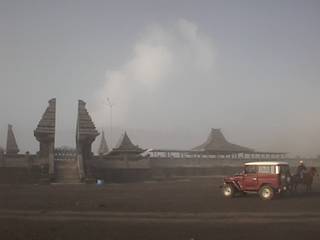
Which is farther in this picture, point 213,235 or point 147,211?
point 147,211

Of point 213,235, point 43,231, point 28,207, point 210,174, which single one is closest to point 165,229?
point 213,235

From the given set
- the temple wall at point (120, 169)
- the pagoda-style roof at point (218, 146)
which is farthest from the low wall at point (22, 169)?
the pagoda-style roof at point (218, 146)

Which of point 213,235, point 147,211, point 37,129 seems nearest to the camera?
point 213,235

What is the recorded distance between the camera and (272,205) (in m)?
17.7

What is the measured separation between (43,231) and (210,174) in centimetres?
4215

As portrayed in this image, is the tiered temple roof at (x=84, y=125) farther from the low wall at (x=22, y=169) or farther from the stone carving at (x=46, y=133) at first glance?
the low wall at (x=22, y=169)

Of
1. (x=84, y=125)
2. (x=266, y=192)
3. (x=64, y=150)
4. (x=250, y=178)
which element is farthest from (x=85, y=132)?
(x=266, y=192)

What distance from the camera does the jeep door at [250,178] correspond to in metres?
21.1

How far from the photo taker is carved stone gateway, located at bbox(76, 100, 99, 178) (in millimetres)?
45312

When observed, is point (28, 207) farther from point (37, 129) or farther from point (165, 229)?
point (37, 129)

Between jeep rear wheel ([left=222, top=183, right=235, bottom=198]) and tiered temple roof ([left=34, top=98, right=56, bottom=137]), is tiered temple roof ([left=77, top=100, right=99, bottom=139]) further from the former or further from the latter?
jeep rear wheel ([left=222, top=183, right=235, bottom=198])

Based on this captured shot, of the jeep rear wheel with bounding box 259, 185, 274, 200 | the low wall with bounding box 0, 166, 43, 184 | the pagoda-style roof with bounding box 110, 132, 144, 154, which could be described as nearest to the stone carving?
the low wall with bounding box 0, 166, 43, 184

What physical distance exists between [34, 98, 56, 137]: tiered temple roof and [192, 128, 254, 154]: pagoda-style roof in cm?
2942

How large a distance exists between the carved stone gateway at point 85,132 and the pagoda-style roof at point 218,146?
88.2ft
